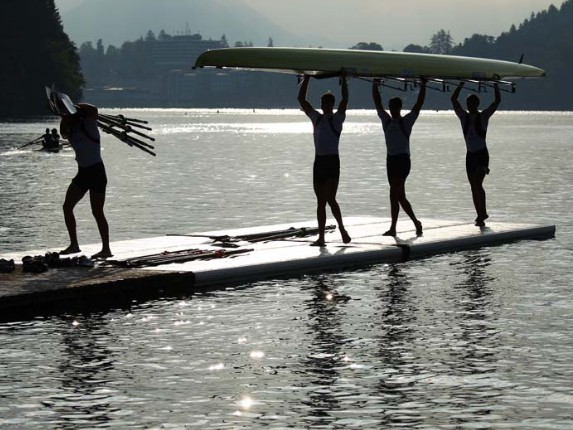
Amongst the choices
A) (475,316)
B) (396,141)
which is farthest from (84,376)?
(396,141)

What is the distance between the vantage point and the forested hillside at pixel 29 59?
488ft

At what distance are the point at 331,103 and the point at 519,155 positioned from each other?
187 ft

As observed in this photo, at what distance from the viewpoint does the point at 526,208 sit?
31938mm

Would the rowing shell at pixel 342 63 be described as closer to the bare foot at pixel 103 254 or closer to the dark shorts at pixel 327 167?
the dark shorts at pixel 327 167

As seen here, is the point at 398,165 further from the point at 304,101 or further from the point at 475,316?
the point at 475,316

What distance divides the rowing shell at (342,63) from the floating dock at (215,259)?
2336 millimetres

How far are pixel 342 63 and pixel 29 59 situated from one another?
5433 inches

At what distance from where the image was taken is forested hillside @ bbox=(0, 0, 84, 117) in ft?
488

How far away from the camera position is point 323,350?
11609mm

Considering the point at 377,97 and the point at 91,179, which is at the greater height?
the point at 377,97

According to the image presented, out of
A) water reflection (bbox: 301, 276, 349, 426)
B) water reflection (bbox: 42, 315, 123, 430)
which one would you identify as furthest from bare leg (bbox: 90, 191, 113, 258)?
water reflection (bbox: 42, 315, 123, 430)

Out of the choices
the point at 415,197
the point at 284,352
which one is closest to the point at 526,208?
the point at 415,197

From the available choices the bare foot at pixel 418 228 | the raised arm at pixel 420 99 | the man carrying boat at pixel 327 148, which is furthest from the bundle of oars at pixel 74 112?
the bare foot at pixel 418 228

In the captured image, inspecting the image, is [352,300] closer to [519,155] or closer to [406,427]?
[406,427]
